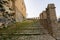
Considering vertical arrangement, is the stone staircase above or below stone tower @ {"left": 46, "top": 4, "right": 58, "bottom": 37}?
below

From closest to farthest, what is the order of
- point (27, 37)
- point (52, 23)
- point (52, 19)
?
point (27, 37) → point (52, 23) → point (52, 19)

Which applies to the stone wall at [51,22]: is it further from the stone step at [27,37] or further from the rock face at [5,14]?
the rock face at [5,14]

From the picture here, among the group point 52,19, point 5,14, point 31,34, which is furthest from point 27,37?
point 5,14

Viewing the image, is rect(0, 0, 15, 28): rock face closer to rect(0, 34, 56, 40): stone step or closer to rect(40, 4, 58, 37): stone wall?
rect(0, 34, 56, 40): stone step

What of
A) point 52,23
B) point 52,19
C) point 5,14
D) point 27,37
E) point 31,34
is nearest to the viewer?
point 27,37

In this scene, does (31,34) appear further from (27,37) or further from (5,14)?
(5,14)

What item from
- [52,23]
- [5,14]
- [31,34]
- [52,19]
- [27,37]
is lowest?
[27,37]

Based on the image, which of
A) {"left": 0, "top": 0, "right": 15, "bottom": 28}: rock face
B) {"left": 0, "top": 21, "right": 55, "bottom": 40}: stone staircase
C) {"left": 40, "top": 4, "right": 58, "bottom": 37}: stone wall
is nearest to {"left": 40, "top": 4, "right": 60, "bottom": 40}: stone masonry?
{"left": 40, "top": 4, "right": 58, "bottom": 37}: stone wall

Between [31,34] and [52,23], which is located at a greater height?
[52,23]

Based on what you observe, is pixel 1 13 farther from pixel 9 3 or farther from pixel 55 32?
pixel 55 32

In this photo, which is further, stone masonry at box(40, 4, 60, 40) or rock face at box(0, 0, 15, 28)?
rock face at box(0, 0, 15, 28)

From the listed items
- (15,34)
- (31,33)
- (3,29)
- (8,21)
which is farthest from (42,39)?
(8,21)

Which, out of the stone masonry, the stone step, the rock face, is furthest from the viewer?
the rock face

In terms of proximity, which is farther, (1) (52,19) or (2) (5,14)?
(2) (5,14)
